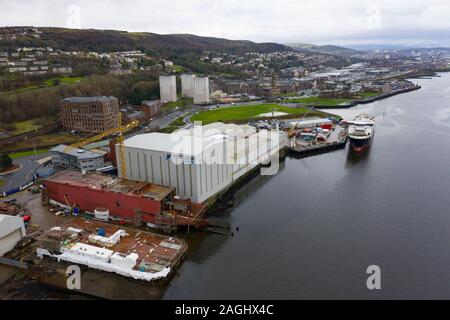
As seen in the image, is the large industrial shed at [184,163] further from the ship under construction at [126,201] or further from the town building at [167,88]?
the town building at [167,88]

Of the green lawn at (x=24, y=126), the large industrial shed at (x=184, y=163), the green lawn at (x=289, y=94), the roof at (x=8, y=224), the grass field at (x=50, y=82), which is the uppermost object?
the grass field at (x=50, y=82)

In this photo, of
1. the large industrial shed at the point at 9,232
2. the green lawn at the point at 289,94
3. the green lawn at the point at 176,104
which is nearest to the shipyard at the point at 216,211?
the large industrial shed at the point at 9,232

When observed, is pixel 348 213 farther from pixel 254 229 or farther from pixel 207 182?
pixel 207 182

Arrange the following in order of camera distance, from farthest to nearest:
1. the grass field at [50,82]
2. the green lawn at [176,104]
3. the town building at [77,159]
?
the green lawn at [176,104] → the grass field at [50,82] → the town building at [77,159]

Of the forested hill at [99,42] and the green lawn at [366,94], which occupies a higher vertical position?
the forested hill at [99,42]

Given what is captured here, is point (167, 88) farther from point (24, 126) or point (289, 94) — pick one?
point (24, 126)

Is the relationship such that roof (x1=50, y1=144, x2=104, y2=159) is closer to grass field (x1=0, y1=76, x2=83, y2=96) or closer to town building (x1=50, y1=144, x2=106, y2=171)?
town building (x1=50, y1=144, x2=106, y2=171)

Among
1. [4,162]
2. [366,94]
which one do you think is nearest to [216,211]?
[4,162]
